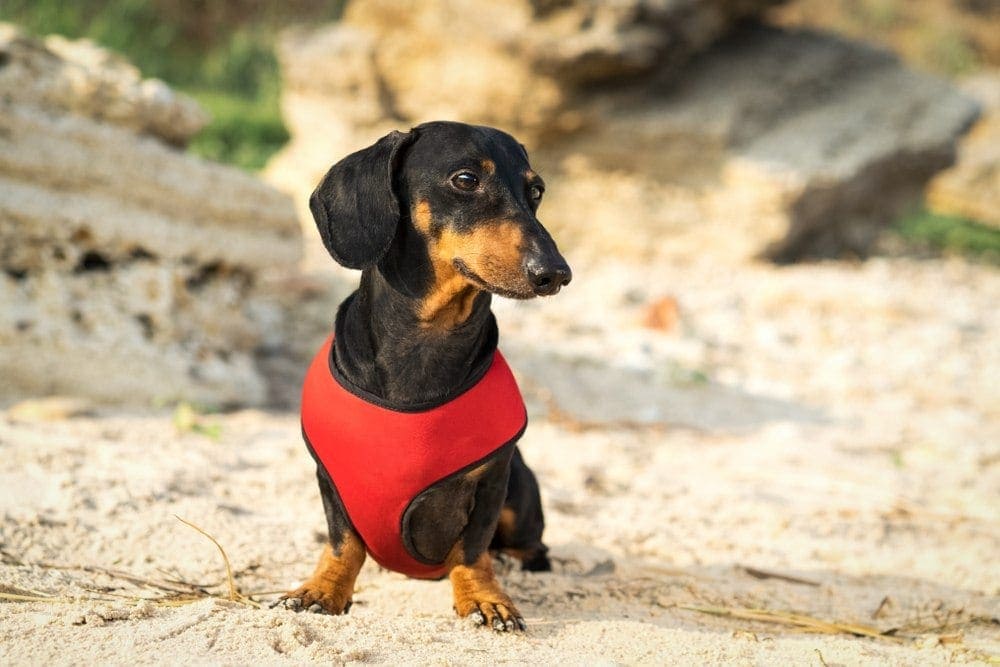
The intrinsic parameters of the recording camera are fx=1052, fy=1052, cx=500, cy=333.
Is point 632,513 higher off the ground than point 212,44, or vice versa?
point 212,44

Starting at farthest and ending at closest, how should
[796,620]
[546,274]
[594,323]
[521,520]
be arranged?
[594,323], [521,520], [796,620], [546,274]

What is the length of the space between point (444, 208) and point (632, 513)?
1843mm

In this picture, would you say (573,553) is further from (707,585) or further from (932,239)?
(932,239)

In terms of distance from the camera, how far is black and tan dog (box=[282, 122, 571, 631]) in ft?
8.50

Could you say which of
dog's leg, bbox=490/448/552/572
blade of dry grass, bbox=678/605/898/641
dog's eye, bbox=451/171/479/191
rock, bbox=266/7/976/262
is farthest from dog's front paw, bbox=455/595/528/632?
rock, bbox=266/7/976/262

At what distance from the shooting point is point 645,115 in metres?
8.34

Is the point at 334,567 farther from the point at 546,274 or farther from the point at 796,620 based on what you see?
the point at 796,620

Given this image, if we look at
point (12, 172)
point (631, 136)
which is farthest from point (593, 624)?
point (631, 136)

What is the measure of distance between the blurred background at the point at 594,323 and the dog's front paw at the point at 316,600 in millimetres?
179

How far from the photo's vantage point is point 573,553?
349 cm

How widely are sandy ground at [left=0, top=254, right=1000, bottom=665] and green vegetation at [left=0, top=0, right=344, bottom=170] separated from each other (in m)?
5.12

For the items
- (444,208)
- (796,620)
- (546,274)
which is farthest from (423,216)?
(796,620)

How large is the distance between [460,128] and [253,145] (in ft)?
27.5

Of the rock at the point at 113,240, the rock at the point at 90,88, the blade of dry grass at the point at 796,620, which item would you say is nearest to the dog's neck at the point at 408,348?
the blade of dry grass at the point at 796,620
